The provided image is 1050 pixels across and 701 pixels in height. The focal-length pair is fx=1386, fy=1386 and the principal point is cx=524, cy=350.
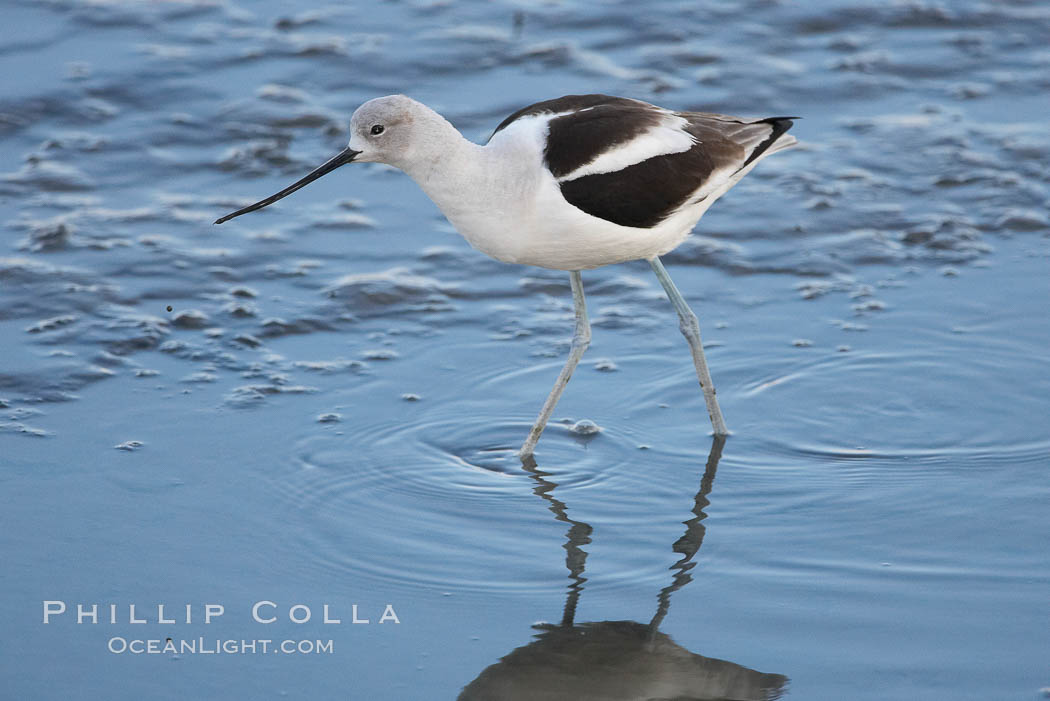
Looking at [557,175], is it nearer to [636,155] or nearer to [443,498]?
[636,155]

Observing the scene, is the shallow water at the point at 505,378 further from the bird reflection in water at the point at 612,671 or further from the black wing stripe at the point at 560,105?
the black wing stripe at the point at 560,105

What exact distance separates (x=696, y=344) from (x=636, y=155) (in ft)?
2.39

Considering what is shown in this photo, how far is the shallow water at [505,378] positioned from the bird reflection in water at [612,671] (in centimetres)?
1

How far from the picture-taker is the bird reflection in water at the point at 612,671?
3.34m

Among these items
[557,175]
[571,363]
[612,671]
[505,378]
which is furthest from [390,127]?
[612,671]

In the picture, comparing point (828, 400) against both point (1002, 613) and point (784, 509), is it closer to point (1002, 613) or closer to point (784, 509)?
point (784, 509)

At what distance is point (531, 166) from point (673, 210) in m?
0.54

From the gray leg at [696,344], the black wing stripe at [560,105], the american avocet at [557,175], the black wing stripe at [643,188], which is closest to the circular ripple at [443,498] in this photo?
the american avocet at [557,175]

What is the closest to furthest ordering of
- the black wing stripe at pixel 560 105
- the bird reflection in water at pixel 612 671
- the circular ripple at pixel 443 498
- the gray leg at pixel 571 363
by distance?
1. the bird reflection in water at pixel 612 671
2. the circular ripple at pixel 443 498
3. the black wing stripe at pixel 560 105
4. the gray leg at pixel 571 363

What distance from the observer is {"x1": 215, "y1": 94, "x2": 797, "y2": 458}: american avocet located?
415cm

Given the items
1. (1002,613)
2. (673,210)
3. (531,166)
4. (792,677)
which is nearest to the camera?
(792,677)

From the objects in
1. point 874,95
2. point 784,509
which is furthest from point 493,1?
point 784,509

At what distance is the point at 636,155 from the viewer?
4375mm

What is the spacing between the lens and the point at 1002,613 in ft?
11.8
